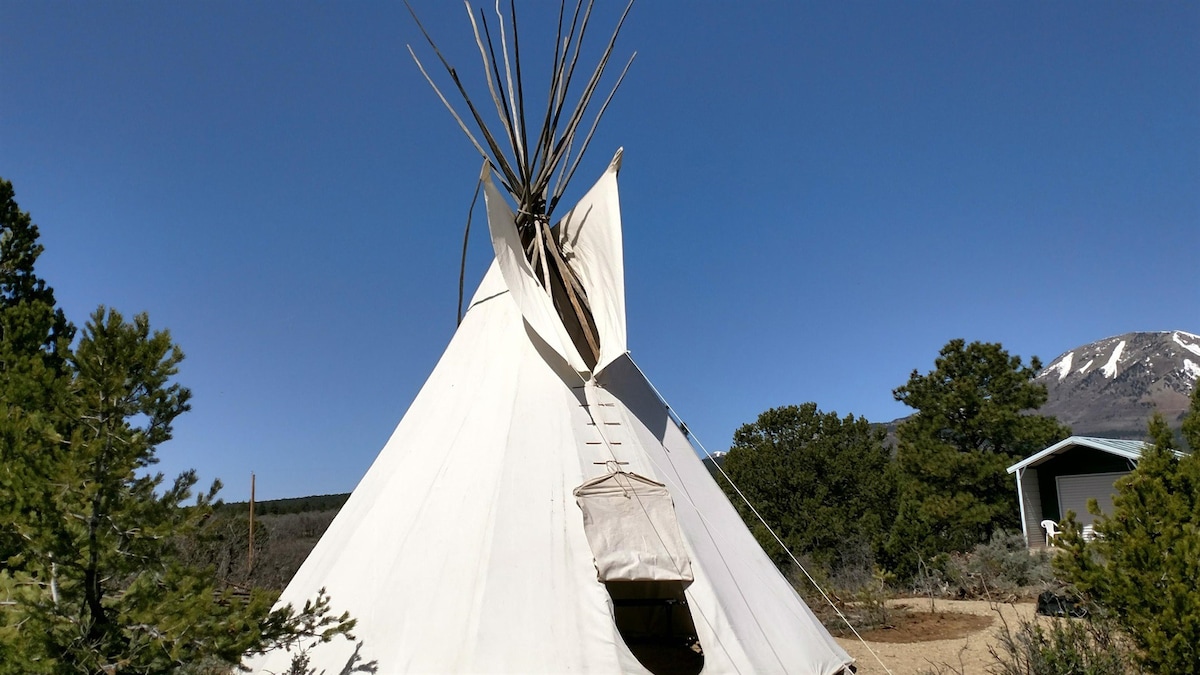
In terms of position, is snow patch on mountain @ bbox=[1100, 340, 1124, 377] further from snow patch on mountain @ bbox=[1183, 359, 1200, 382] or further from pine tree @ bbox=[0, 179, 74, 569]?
pine tree @ bbox=[0, 179, 74, 569]

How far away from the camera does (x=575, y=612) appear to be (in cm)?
418

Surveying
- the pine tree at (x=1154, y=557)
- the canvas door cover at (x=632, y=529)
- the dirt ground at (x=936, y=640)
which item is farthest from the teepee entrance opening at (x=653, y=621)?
the pine tree at (x=1154, y=557)

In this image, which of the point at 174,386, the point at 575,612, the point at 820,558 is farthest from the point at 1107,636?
the point at 820,558

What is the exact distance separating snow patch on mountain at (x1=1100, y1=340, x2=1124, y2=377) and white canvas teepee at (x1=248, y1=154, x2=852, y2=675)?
13030 cm

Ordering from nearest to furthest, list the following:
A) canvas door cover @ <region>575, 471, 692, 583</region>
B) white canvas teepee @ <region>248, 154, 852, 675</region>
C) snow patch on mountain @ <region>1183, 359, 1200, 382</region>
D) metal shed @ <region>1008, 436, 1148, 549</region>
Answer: white canvas teepee @ <region>248, 154, 852, 675</region> → canvas door cover @ <region>575, 471, 692, 583</region> → metal shed @ <region>1008, 436, 1148, 549</region> → snow patch on mountain @ <region>1183, 359, 1200, 382</region>

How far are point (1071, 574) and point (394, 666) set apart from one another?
473 cm

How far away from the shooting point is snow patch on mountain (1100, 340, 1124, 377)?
11350cm

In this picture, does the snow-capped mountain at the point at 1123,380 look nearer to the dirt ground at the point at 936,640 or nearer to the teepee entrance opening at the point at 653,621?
the dirt ground at the point at 936,640

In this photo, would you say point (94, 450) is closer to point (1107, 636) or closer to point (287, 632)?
point (287, 632)

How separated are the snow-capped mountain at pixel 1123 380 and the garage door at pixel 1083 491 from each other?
72438mm

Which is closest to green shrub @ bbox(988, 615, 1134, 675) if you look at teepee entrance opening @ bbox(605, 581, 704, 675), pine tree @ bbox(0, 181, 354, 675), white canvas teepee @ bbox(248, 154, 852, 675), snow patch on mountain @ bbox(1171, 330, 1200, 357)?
white canvas teepee @ bbox(248, 154, 852, 675)

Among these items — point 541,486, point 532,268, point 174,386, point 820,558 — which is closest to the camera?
point 174,386

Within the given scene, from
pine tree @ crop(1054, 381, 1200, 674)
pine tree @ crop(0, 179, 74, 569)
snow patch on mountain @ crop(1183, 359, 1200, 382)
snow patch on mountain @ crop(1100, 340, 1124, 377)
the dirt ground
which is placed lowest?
the dirt ground

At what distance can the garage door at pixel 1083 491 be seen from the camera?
56.3ft
